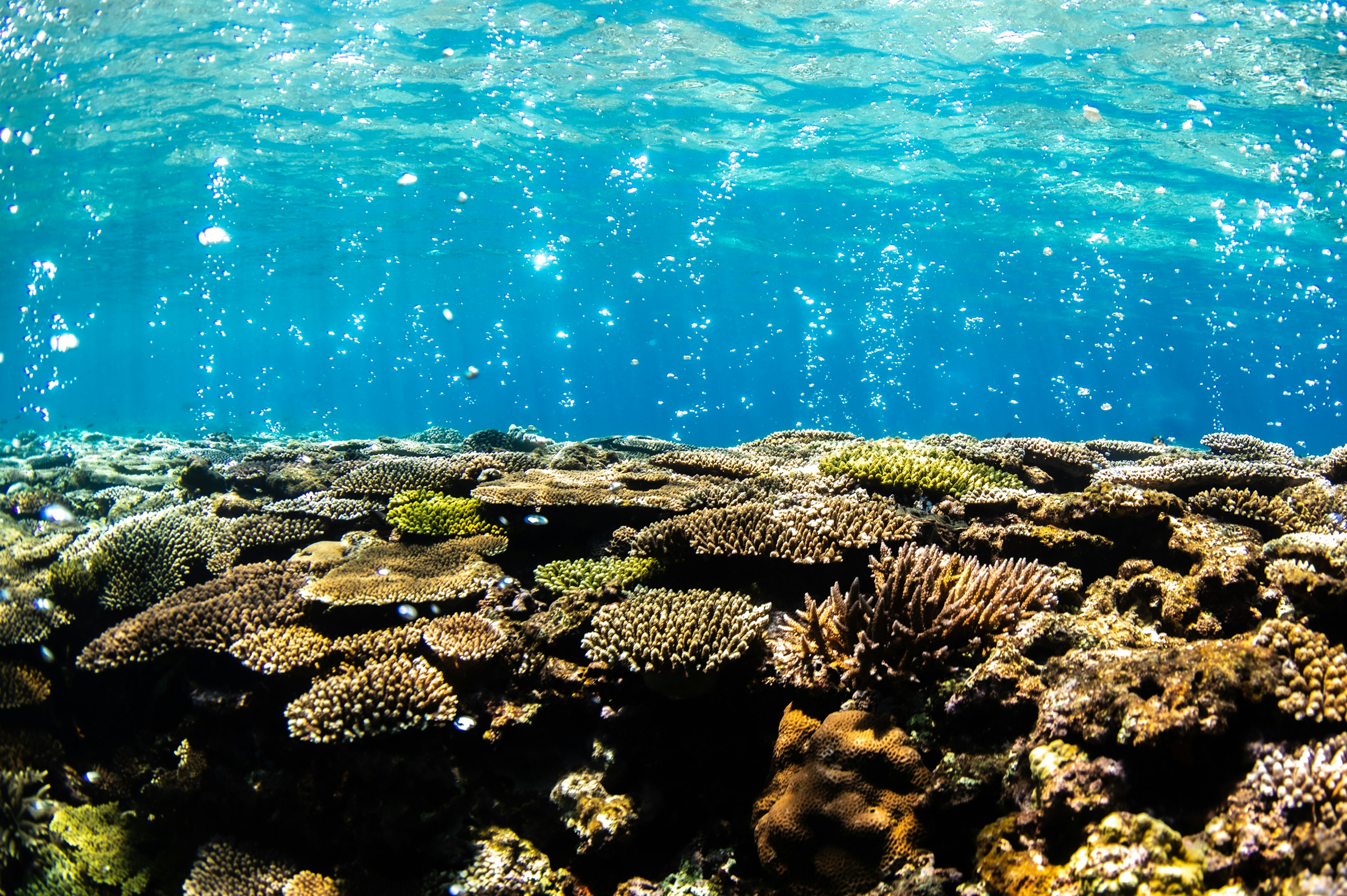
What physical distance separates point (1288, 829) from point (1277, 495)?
14.9ft

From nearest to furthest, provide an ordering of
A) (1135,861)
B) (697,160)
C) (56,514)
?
1. (1135,861)
2. (56,514)
3. (697,160)

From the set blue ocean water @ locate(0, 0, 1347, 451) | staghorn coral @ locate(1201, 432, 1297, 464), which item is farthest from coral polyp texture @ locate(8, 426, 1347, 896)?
blue ocean water @ locate(0, 0, 1347, 451)

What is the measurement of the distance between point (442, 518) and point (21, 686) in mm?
3701

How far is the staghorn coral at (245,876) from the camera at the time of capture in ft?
12.6

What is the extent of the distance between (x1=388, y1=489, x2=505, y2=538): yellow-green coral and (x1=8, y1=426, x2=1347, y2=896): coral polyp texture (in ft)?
0.10

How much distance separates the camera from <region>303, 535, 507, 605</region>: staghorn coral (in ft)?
15.3

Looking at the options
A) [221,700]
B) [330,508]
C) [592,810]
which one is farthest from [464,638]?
[330,508]

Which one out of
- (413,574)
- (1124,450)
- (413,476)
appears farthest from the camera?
(1124,450)

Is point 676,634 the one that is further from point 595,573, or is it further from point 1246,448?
point 1246,448

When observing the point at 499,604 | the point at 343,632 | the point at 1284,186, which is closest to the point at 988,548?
the point at 499,604

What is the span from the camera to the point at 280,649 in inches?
173

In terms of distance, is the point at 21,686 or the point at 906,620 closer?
the point at 906,620

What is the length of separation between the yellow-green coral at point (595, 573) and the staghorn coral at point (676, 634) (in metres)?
0.43

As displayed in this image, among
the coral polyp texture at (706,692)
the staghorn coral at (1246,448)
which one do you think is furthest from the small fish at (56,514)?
the staghorn coral at (1246,448)
